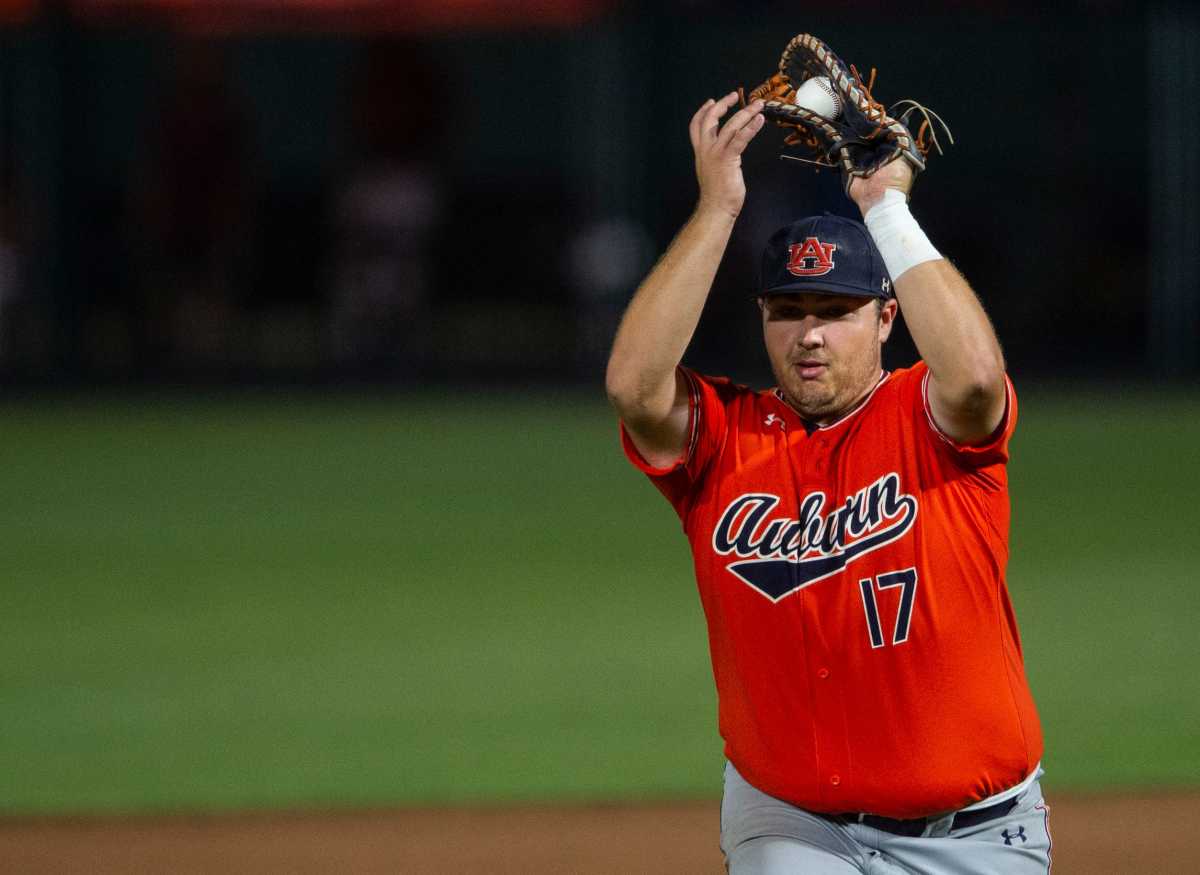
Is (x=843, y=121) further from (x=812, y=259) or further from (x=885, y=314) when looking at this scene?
(x=885, y=314)

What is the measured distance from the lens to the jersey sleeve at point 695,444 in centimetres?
388

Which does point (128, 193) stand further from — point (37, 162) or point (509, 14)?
point (509, 14)

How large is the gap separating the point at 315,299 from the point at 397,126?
292 cm

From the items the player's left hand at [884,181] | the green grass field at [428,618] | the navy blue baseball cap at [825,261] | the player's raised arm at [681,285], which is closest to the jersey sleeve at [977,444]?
the navy blue baseball cap at [825,261]

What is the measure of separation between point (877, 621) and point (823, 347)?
57cm

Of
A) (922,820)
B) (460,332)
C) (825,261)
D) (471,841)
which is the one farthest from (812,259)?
(460,332)

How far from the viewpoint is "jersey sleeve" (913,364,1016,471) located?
11.8 ft

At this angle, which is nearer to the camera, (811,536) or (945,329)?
(945,329)

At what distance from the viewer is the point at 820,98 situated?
145 inches

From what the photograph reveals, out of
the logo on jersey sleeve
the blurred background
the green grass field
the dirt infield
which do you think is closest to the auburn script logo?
the logo on jersey sleeve

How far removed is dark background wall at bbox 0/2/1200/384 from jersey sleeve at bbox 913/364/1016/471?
12.8 meters

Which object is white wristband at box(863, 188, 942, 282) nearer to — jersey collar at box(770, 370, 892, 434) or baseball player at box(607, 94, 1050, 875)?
baseball player at box(607, 94, 1050, 875)

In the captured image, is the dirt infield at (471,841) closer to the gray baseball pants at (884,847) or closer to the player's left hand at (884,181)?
the gray baseball pants at (884,847)

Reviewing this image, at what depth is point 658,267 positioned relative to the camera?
12.4 feet
